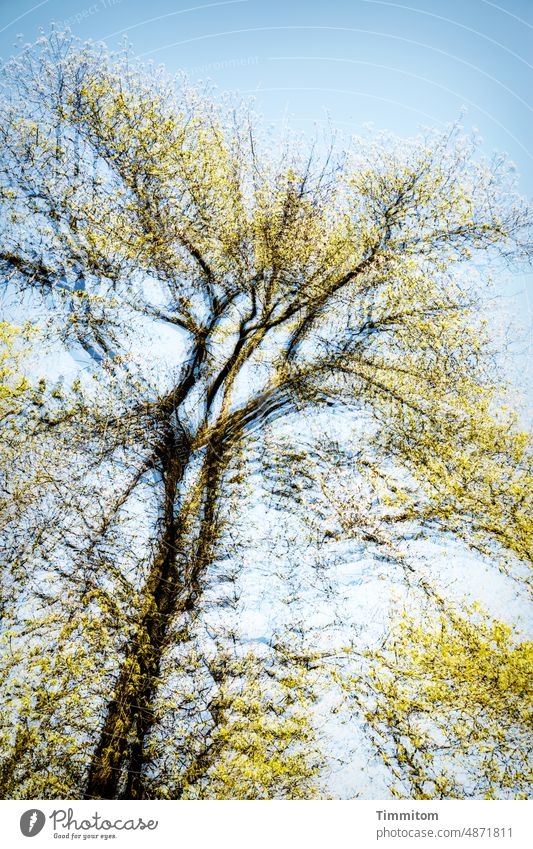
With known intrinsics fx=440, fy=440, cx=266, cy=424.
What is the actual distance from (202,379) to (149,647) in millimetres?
2877

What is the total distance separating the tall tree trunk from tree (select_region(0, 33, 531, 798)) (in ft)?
0.07

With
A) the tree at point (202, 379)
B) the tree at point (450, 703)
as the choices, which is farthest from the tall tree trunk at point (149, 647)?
the tree at point (450, 703)

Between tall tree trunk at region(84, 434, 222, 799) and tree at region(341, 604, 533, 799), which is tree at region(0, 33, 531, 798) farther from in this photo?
tree at region(341, 604, 533, 799)

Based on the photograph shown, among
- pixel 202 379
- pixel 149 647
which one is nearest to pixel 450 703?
pixel 149 647

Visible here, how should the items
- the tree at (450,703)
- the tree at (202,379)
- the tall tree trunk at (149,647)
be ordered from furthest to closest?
the tree at (202,379) < the tall tree trunk at (149,647) < the tree at (450,703)

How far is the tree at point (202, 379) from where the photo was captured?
3979 millimetres

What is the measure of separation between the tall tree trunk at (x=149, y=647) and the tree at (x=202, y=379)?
23 mm

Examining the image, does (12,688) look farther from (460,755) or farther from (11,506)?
(460,755)

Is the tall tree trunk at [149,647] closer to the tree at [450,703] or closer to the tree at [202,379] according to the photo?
the tree at [202,379]

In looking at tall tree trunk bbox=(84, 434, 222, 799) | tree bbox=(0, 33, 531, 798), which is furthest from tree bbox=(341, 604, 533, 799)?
tall tree trunk bbox=(84, 434, 222, 799)

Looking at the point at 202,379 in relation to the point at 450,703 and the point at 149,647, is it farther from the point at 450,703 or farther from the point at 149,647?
the point at 450,703

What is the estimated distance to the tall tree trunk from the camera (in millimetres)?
3572

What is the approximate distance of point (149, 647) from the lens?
407 cm

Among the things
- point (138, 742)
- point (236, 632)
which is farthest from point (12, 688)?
point (236, 632)
